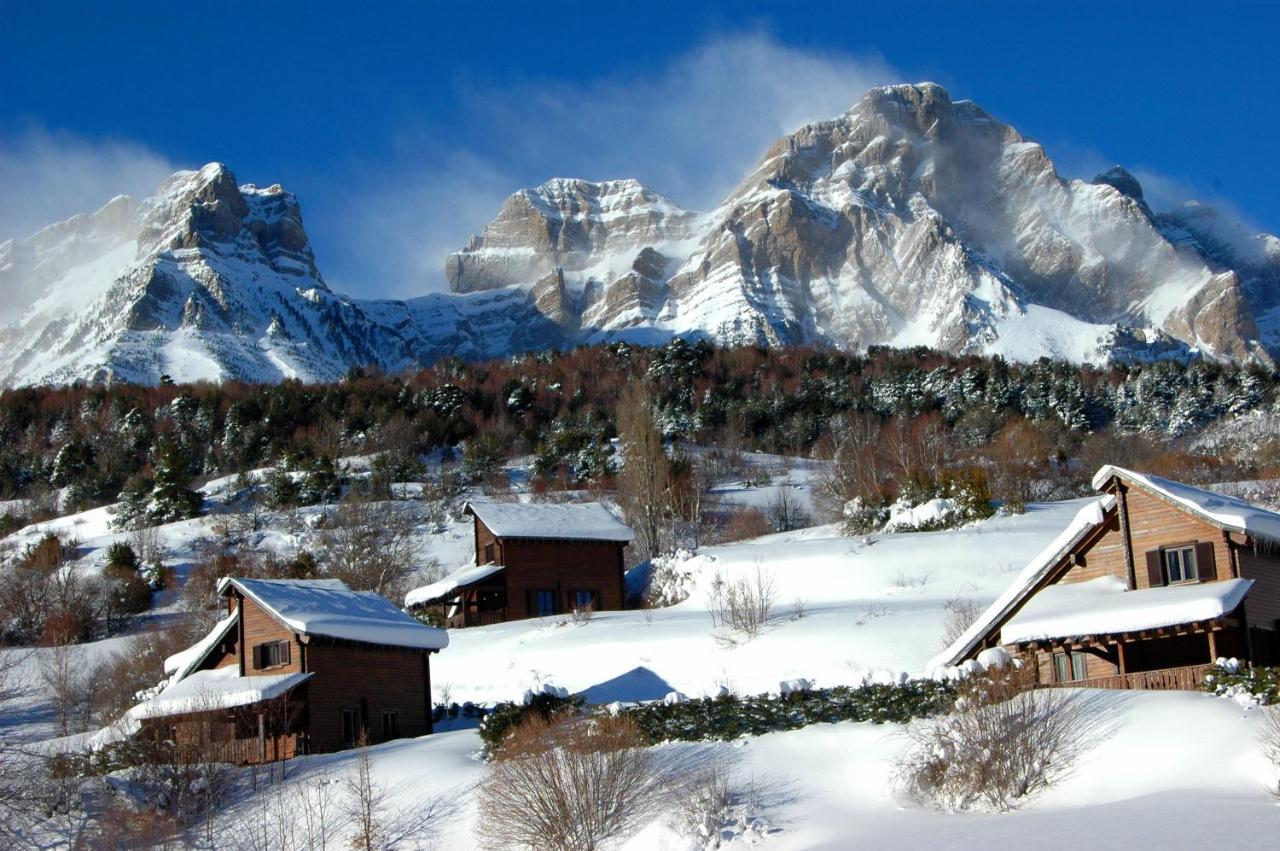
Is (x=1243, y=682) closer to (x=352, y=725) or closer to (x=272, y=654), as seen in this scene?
(x=352, y=725)

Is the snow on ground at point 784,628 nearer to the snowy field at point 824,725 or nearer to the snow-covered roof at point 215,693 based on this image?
the snowy field at point 824,725

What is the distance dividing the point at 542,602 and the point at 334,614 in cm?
1659

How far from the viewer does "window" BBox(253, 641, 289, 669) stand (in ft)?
117

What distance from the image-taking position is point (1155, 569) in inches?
1144

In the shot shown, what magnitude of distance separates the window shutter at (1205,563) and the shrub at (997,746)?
4.75 metres

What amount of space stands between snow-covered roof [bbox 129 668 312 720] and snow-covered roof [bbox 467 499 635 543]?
53.2 ft

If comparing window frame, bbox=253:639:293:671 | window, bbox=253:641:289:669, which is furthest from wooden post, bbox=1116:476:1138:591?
window, bbox=253:641:289:669

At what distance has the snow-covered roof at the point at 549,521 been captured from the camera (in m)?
51.8

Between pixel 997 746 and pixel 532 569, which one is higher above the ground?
pixel 532 569

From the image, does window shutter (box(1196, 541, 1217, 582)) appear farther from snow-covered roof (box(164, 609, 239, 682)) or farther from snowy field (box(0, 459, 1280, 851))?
snow-covered roof (box(164, 609, 239, 682))

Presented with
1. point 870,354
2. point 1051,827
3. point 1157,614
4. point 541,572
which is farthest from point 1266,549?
point 870,354

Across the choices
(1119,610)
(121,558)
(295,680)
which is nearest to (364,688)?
(295,680)

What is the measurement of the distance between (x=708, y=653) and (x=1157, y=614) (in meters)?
16.2

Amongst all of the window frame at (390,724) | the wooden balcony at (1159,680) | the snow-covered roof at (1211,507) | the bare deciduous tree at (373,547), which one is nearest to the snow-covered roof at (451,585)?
the bare deciduous tree at (373,547)
